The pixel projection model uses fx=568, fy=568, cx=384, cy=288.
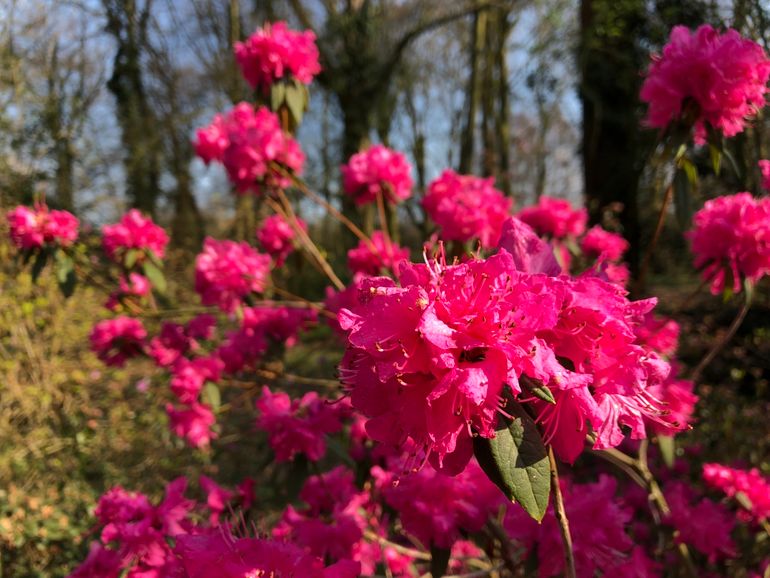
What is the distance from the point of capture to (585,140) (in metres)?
A: 6.00

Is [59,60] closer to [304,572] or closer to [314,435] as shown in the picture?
[314,435]

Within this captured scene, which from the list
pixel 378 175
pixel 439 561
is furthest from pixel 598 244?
pixel 439 561

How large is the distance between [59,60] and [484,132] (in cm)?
607

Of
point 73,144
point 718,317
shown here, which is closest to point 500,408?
point 718,317

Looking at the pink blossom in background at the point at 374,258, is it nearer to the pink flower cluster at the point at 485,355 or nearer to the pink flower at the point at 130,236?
the pink flower at the point at 130,236

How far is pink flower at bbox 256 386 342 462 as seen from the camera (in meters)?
1.56

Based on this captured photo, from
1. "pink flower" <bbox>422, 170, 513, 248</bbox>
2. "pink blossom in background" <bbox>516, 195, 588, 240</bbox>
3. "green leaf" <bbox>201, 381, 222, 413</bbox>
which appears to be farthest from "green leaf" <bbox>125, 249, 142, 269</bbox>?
"pink blossom in background" <bbox>516, 195, 588, 240</bbox>

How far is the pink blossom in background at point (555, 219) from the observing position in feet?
6.91

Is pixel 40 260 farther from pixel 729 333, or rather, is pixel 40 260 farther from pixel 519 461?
pixel 729 333

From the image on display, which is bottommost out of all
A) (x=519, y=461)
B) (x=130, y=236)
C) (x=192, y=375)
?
(x=192, y=375)

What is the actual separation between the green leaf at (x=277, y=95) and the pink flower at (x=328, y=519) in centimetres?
139

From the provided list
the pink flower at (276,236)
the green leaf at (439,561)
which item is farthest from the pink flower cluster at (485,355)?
the pink flower at (276,236)

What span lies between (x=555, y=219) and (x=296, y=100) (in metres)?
1.12

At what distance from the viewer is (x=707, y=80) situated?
131 cm
